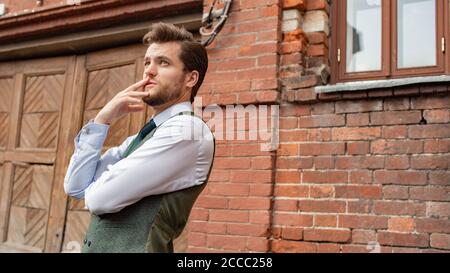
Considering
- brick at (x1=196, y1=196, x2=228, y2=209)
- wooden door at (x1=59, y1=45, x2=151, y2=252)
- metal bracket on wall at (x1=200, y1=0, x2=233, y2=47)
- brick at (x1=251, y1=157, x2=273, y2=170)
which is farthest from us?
wooden door at (x1=59, y1=45, x2=151, y2=252)

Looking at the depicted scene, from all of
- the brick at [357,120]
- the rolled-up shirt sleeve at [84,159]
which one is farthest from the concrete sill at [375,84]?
the rolled-up shirt sleeve at [84,159]

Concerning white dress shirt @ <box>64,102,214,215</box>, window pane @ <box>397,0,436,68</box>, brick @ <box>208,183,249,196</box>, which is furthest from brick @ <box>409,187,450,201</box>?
white dress shirt @ <box>64,102,214,215</box>

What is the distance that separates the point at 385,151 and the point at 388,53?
69 centimetres

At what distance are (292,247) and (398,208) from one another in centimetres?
69

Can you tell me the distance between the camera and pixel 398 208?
8.57 ft

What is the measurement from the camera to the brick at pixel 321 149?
2.81m

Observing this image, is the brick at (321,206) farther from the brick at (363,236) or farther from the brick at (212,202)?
the brick at (212,202)

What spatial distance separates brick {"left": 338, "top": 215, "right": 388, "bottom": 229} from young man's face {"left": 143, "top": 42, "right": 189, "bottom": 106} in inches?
58.7

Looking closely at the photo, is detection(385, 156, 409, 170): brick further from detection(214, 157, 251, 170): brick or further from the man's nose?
the man's nose

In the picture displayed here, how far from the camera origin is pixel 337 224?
2.74m

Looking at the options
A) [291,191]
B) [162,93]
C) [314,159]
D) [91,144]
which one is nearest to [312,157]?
[314,159]

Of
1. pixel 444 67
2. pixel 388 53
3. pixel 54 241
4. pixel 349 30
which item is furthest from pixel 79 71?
pixel 444 67

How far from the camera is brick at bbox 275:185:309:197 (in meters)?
2.86
